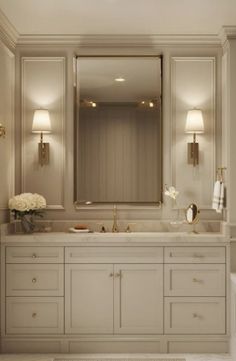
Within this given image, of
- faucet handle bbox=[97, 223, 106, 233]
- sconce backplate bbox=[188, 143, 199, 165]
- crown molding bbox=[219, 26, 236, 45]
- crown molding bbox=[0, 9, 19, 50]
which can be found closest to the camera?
crown molding bbox=[0, 9, 19, 50]

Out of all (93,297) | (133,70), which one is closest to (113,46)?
(133,70)

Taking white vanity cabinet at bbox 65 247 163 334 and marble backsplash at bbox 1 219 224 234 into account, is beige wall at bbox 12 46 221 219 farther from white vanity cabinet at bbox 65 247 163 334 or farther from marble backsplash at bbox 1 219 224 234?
white vanity cabinet at bbox 65 247 163 334

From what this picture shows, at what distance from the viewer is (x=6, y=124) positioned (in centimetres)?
458

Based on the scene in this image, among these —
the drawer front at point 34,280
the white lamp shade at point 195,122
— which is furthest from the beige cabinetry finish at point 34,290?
the white lamp shade at point 195,122

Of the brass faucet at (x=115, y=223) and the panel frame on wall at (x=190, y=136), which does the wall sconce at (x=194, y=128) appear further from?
the brass faucet at (x=115, y=223)

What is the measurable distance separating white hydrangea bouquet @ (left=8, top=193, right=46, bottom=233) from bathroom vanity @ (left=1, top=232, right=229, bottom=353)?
22cm

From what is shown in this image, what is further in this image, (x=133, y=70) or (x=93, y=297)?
(x=133, y=70)

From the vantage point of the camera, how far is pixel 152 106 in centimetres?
477

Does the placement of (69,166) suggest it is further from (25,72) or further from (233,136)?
(233,136)

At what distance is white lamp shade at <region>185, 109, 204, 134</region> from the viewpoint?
4.67 m

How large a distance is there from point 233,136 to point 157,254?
114 centimetres

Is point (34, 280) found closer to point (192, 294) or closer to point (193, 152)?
point (192, 294)

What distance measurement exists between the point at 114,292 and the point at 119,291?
41 mm

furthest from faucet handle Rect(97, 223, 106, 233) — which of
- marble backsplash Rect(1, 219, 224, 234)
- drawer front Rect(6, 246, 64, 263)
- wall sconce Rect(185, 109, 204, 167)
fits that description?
wall sconce Rect(185, 109, 204, 167)
